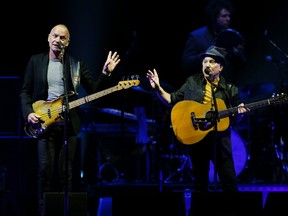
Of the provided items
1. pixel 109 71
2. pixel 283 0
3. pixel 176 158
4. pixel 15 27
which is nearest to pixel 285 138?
pixel 176 158

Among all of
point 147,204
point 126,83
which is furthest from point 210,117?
point 147,204

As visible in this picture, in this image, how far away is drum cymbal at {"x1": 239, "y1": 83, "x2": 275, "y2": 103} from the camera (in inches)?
400

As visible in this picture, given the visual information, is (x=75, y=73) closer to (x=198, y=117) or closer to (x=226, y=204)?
(x=198, y=117)

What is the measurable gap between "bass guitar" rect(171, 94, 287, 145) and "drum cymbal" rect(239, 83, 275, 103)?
2.71 metres

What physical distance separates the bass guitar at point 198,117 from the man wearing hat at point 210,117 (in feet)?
0.04

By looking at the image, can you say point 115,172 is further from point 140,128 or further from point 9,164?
point 9,164

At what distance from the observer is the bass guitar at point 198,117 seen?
7.41 meters

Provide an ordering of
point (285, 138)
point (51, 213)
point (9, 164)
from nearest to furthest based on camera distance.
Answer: point (51, 213) → point (9, 164) → point (285, 138)

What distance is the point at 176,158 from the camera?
10766 mm

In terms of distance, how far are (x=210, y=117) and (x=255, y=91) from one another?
312 cm

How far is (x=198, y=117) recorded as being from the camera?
24.9 feet

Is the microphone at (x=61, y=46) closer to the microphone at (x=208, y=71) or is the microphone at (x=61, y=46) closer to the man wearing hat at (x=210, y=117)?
the man wearing hat at (x=210, y=117)

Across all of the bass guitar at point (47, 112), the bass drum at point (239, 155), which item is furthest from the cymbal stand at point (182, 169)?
the bass guitar at point (47, 112)

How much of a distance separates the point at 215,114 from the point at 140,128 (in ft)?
12.8
